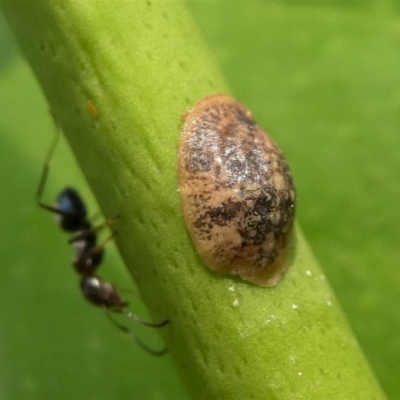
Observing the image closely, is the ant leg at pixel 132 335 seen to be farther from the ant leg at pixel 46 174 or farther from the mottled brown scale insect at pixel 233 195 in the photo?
the mottled brown scale insect at pixel 233 195

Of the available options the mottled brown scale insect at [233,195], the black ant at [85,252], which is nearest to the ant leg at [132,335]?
the black ant at [85,252]

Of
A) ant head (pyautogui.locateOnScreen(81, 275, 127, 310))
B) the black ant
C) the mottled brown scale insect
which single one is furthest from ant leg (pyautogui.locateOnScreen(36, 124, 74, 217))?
the mottled brown scale insect

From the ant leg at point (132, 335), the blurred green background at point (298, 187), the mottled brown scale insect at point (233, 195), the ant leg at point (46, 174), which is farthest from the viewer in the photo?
the ant leg at point (46, 174)

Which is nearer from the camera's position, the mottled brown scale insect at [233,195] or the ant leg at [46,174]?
the mottled brown scale insect at [233,195]

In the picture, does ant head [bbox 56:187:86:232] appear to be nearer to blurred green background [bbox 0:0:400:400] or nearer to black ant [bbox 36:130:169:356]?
black ant [bbox 36:130:169:356]

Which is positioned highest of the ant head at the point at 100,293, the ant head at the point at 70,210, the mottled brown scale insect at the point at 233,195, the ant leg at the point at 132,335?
the mottled brown scale insect at the point at 233,195

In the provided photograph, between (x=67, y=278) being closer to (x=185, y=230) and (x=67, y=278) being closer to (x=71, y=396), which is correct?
(x=71, y=396)
